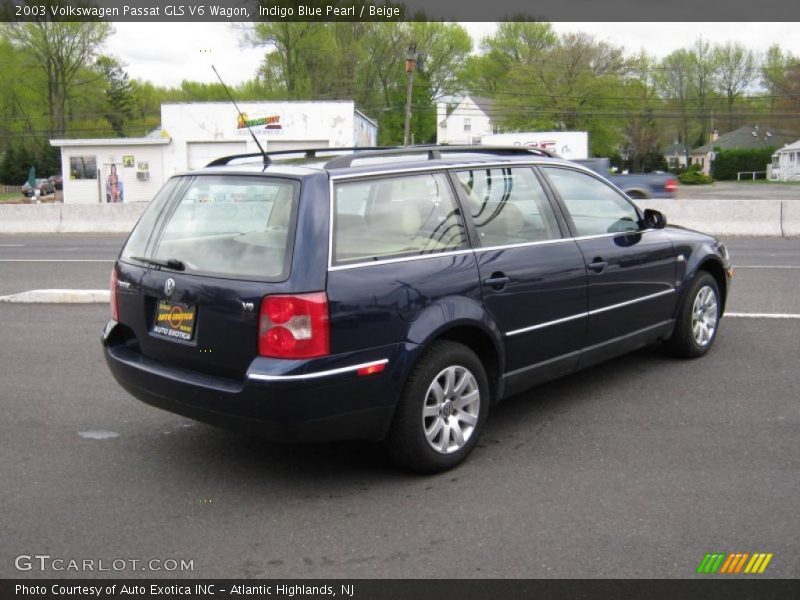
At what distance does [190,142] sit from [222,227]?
36169mm

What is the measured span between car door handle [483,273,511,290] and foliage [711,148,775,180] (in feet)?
263

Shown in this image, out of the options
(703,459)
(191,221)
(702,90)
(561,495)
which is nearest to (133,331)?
(191,221)

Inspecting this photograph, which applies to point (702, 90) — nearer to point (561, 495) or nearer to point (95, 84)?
point (95, 84)

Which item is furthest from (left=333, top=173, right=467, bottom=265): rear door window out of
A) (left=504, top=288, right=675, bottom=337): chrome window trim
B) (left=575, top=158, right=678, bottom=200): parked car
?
(left=575, top=158, right=678, bottom=200): parked car

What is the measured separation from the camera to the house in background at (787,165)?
240 ft

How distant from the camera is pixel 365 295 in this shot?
4016mm

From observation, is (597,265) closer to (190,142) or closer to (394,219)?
(394,219)

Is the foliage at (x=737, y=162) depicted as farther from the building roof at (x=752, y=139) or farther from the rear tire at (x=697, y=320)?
the rear tire at (x=697, y=320)

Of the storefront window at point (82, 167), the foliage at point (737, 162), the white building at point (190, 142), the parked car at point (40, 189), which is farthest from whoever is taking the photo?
the foliage at point (737, 162)

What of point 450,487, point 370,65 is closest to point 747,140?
point 370,65

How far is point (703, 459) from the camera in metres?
4.54

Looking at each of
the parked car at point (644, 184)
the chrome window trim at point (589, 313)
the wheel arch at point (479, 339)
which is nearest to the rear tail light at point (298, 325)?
the wheel arch at point (479, 339)

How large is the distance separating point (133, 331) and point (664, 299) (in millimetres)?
3729

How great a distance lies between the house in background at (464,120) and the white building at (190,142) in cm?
4557
